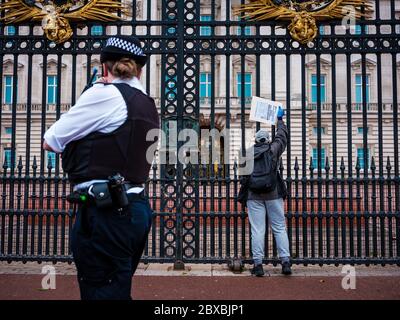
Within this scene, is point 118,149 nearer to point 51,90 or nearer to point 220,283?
point 220,283

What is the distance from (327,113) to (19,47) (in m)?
19.9

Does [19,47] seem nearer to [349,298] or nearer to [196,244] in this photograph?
[196,244]

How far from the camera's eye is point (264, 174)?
19.2 ft

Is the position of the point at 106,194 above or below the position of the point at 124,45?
below

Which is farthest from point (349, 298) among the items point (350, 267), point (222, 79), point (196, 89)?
point (222, 79)

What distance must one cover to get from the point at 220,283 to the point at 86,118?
143 inches

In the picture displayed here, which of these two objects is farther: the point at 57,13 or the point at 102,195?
the point at 57,13

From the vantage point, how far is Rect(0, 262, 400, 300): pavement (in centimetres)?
495

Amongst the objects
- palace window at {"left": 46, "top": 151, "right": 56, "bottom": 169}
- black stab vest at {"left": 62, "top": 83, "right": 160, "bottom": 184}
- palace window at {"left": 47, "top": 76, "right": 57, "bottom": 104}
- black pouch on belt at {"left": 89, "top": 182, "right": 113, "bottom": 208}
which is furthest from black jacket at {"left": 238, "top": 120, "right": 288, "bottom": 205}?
palace window at {"left": 47, "top": 76, "right": 57, "bottom": 104}

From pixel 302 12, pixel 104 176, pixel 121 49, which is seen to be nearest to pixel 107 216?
pixel 104 176

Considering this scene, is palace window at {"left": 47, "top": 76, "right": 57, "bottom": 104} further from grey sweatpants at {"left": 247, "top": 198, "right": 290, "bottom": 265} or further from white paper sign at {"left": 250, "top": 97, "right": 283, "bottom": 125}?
grey sweatpants at {"left": 247, "top": 198, "right": 290, "bottom": 265}

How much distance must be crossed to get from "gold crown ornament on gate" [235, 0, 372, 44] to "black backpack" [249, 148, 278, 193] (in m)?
2.01

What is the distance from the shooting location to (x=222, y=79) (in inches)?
963

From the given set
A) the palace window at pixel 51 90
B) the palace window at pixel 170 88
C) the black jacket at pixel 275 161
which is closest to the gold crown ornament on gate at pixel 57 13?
the palace window at pixel 170 88
